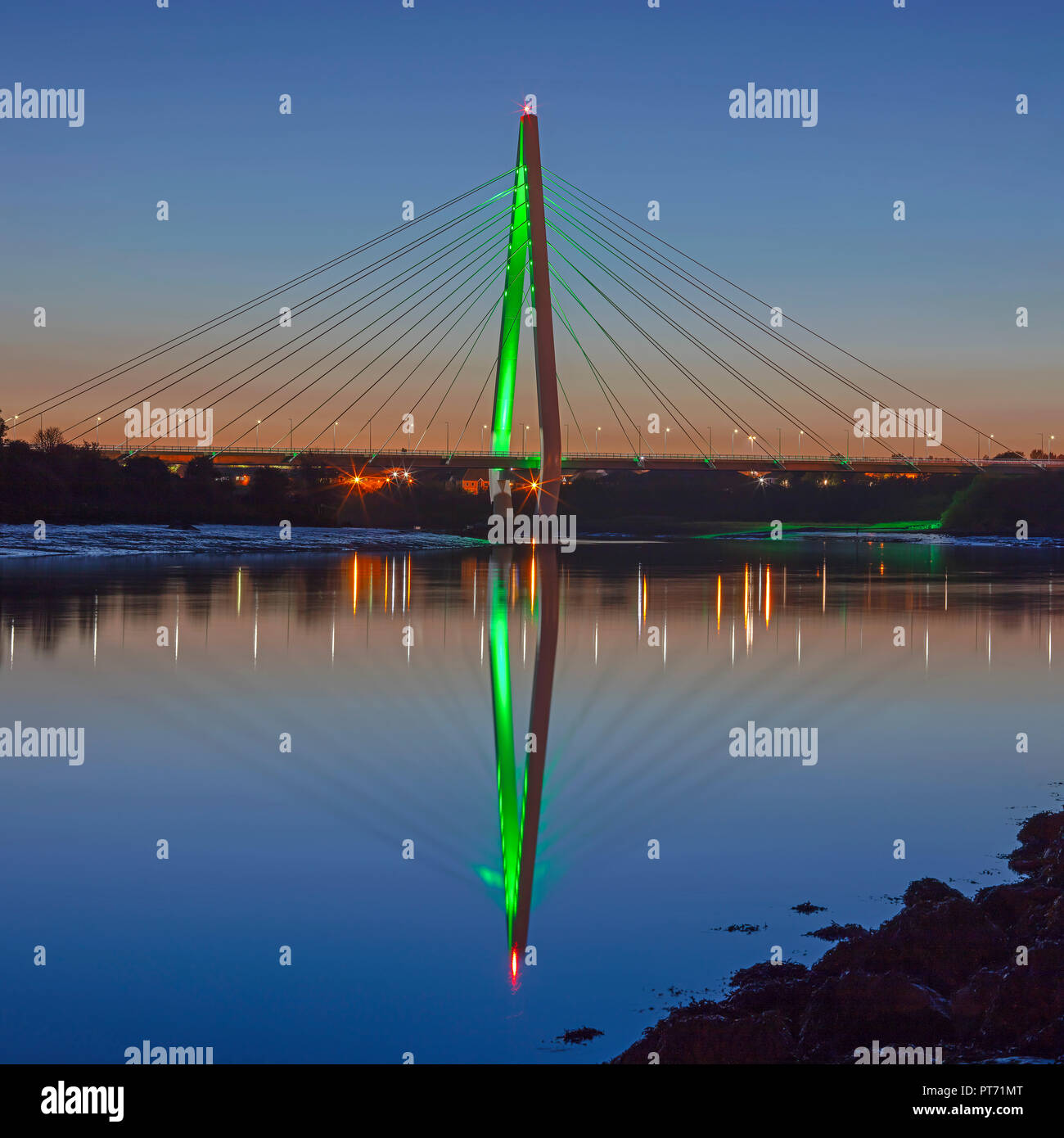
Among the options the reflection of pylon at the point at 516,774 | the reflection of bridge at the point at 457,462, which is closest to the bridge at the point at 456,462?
the reflection of bridge at the point at 457,462

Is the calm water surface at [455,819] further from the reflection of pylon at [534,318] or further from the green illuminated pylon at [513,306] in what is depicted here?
the green illuminated pylon at [513,306]

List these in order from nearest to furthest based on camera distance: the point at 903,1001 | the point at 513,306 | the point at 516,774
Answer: the point at 903,1001 < the point at 516,774 < the point at 513,306

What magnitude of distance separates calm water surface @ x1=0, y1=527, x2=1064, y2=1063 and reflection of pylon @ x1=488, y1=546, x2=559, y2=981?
4cm

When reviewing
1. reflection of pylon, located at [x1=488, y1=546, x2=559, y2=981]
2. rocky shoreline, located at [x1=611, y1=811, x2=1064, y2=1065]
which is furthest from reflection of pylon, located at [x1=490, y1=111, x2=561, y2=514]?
rocky shoreline, located at [x1=611, y1=811, x2=1064, y2=1065]

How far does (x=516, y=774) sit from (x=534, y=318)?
42453mm

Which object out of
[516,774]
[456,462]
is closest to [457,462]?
[456,462]

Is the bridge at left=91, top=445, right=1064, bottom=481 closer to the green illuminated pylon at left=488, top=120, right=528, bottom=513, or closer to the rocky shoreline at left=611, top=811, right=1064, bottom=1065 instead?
the green illuminated pylon at left=488, top=120, right=528, bottom=513

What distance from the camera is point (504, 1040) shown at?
491 centimetres

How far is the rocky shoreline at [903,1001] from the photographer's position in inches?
193

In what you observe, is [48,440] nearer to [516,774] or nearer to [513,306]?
[513,306]

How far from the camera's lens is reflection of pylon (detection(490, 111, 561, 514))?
50.6 m

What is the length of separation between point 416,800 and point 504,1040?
3820 mm

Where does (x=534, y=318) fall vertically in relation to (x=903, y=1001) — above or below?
above

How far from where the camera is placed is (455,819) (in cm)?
816
